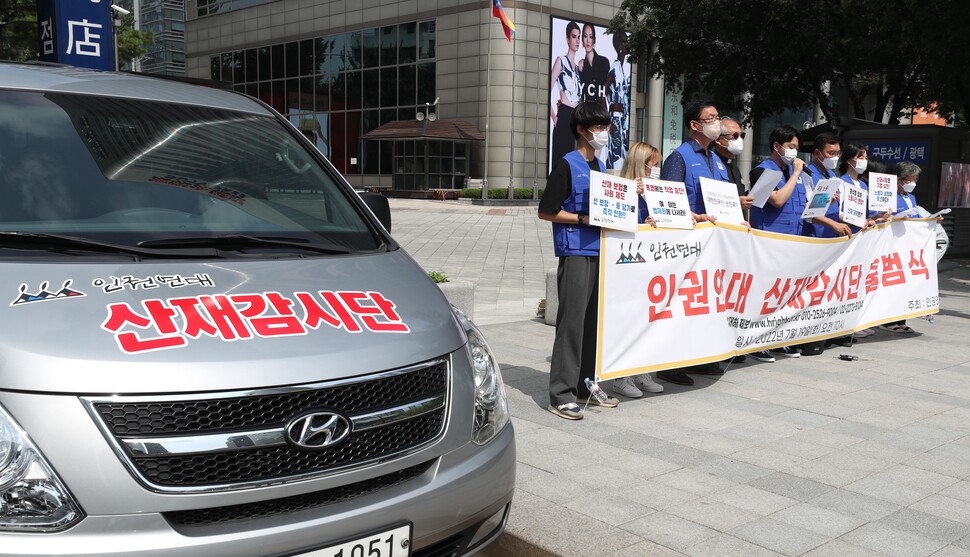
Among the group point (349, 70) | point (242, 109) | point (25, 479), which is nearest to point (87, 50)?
point (242, 109)

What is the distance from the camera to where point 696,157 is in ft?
20.0

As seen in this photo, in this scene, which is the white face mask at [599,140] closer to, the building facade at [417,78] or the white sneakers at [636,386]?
the white sneakers at [636,386]

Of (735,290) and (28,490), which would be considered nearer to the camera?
(28,490)

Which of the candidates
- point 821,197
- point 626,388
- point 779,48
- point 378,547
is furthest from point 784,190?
point 779,48

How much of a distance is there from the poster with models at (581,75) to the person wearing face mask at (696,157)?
3643 cm

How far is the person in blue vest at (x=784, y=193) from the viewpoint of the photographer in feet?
22.9

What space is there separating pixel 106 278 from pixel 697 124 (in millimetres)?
4539

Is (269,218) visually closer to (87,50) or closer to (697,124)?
(697,124)

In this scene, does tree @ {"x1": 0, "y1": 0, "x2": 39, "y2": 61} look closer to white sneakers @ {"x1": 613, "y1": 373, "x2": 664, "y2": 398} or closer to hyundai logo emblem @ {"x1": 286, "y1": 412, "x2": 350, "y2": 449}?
white sneakers @ {"x1": 613, "y1": 373, "x2": 664, "y2": 398}

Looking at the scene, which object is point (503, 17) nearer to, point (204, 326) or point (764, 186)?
point (764, 186)

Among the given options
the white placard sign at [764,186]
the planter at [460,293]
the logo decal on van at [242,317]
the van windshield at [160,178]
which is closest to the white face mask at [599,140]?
the van windshield at [160,178]

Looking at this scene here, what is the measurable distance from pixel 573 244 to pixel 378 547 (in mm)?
3129

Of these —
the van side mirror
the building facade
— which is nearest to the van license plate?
the van side mirror

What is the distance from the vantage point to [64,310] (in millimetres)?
2283
